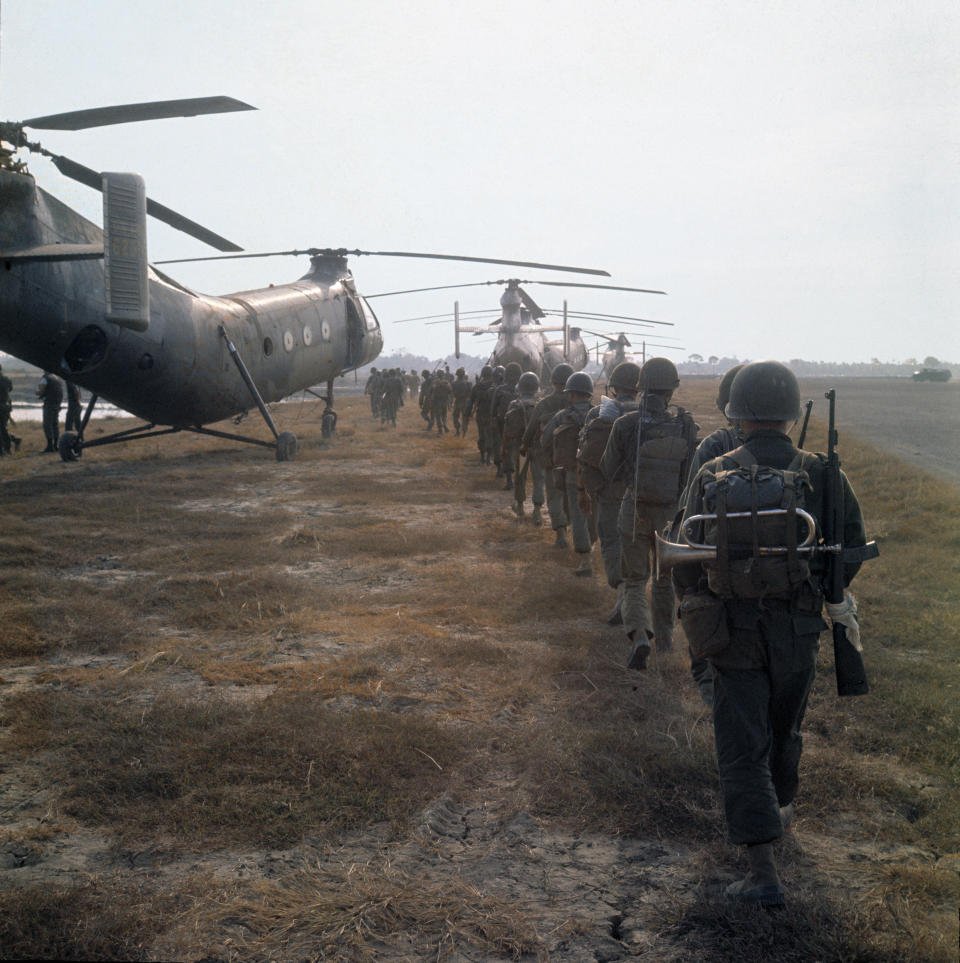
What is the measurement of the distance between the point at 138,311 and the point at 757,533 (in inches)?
297

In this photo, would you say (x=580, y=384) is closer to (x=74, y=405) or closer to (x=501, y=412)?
(x=501, y=412)

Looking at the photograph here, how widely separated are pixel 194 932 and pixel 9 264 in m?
8.12

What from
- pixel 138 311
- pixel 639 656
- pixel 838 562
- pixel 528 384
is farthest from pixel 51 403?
pixel 838 562

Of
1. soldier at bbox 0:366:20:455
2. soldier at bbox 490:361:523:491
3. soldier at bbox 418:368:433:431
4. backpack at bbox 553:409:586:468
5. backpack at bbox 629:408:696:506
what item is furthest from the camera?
soldier at bbox 418:368:433:431

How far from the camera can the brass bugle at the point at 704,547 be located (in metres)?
2.86

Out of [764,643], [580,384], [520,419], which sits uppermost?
[580,384]

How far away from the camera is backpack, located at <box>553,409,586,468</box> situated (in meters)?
7.31

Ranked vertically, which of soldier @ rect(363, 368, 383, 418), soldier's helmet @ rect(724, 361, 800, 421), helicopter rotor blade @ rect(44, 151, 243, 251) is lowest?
soldier's helmet @ rect(724, 361, 800, 421)

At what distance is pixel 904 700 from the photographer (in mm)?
4453

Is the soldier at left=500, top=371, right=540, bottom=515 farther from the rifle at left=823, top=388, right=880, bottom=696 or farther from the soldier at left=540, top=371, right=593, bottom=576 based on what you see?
the rifle at left=823, top=388, right=880, bottom=696

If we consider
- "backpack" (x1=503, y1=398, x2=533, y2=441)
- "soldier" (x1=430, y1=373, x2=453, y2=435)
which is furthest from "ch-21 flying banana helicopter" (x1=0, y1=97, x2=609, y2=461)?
"soldier" (x1=430, y1=373, x2=453, y2=435)

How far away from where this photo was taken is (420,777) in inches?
145

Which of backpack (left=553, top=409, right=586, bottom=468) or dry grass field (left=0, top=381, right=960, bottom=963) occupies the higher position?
backpack (left=553, top=409, right=586, bottom=468)

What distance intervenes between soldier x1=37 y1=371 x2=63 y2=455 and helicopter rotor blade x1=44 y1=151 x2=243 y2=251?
6.75 metres
